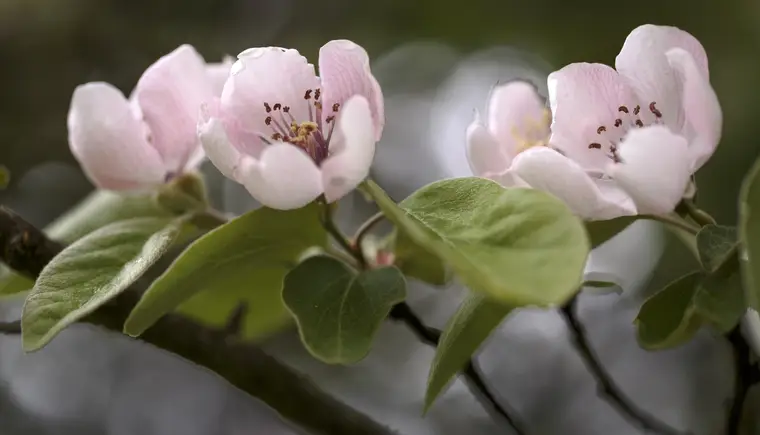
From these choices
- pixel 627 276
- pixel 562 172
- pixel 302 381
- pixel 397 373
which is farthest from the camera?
pixel 397 373

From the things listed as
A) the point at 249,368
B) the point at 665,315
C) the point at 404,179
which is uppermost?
the point at 665,315

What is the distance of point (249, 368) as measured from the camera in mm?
493

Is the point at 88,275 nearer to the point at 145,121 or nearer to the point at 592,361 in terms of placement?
the point at 145,121

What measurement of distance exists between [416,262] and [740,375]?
0.60 feet

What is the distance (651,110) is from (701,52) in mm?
31

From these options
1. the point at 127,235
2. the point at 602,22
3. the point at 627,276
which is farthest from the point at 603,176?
the point at 602,22

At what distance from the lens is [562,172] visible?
1.05 feet

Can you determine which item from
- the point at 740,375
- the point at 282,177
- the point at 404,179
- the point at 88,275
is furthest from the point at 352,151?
the point at 404,179

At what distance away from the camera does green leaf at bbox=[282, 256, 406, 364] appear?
32 cm

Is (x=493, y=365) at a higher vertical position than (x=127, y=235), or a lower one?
lower

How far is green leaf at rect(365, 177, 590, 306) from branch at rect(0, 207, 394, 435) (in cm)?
20

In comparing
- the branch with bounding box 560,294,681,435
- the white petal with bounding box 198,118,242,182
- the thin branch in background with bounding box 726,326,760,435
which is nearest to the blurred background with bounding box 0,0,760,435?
the branch with bounding box 560,294,681,435

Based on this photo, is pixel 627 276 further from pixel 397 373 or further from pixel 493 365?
pixel 397 373

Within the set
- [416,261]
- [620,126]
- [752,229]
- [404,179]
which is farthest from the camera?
[404,179]
